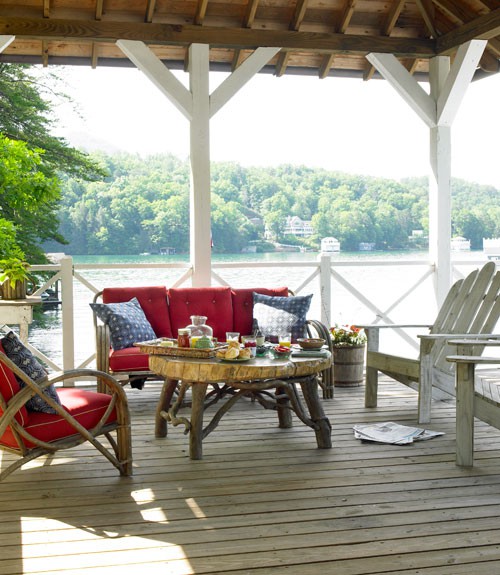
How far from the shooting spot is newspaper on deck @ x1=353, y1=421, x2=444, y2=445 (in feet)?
15.8

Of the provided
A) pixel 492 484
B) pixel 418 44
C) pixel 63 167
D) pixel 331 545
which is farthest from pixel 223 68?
pixel 63 167

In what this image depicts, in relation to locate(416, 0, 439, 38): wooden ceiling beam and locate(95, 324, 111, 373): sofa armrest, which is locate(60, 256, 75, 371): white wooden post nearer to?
locate(95, 324, 111, 373): sofa armrest

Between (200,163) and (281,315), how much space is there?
1669 mm

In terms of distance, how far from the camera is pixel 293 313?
6355 mm

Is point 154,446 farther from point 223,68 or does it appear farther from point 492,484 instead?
point 223,68

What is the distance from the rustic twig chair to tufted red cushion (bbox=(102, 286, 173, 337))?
202 cm

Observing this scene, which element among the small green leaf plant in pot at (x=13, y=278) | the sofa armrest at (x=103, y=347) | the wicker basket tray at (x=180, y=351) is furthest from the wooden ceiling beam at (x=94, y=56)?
the wicker basket tray at (x=180, y=351)

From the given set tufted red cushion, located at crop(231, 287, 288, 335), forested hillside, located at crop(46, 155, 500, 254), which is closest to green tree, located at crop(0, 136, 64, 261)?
tufted red cushion, located at crop(231, 287, 288, 335)

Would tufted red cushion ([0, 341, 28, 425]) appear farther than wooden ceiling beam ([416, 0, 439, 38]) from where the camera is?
No

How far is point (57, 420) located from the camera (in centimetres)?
386

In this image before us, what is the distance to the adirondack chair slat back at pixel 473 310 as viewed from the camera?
528 cm

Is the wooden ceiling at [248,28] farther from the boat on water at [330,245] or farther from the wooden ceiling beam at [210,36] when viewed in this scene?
the boat on water at [330,245]

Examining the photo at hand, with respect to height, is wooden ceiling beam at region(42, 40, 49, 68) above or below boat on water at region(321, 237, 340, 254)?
above

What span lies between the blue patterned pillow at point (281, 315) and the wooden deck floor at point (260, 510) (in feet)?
4.39
